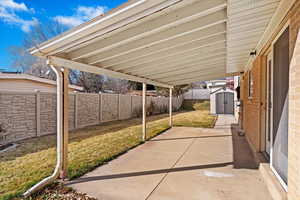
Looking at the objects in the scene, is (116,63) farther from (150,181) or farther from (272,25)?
(272,25)

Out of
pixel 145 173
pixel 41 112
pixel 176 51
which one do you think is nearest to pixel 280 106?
pixel 176 51

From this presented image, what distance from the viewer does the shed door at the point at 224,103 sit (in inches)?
830

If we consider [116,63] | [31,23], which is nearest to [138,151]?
[116,63]

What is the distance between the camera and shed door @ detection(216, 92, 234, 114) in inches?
830

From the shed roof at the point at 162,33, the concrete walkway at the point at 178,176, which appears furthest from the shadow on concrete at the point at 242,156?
the shed roof at the point at 162,33

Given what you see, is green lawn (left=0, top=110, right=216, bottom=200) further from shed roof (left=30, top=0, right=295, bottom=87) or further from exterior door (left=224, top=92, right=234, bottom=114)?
exterior door (left=224, top=92, right=234, bottom=114)

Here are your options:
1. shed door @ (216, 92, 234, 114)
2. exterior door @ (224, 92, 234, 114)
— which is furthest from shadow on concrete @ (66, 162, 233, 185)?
exterior door @ (224, 92, 234, 114)

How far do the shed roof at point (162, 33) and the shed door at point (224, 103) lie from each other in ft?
54.6

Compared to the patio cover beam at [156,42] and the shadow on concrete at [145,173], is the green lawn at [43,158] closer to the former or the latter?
the shadow on concrete at [145,173]

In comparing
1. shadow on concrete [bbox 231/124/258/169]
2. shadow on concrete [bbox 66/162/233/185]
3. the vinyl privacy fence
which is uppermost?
the vinyl privacy fence

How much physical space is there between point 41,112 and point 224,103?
690 inches

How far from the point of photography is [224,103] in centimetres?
2117

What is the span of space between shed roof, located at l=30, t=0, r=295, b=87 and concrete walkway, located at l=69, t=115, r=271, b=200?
2.35 meters

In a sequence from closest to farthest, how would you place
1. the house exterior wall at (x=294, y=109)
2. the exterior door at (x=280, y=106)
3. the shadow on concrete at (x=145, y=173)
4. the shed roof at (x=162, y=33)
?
the house exterior wall at (x=294, y=109), the shed roof at (x=162, y=33), the exterior door at (x=280, y=106), the shadow on concrete at (x=145, y=173)
